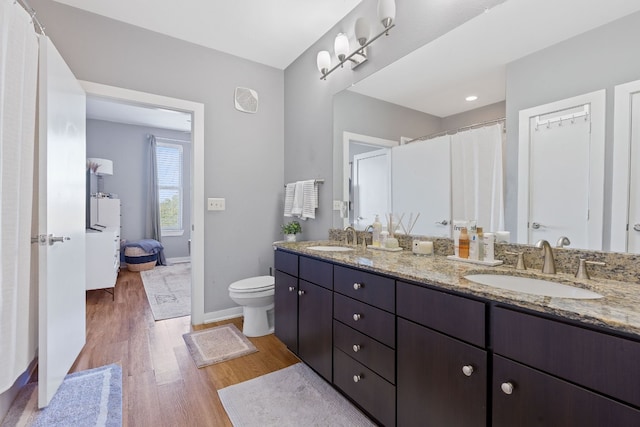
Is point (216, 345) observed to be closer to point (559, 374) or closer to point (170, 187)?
point (559, 374)

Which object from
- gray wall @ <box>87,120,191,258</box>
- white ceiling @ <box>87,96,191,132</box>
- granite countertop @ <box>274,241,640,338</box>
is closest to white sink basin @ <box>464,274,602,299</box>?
granite countertop @ <box>274,241,640,338</box>

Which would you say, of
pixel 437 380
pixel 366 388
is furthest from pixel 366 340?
pixel 437 380

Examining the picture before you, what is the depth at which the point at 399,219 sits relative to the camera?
6.40 feet

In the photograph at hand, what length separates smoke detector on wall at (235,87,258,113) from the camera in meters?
2.84

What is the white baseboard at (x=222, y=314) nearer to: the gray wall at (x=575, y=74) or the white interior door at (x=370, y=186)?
the white interior door at (x=370, y=186)

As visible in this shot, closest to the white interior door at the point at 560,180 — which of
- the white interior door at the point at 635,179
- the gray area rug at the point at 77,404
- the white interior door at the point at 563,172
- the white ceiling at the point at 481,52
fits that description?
the white interior door at the point at 563,172

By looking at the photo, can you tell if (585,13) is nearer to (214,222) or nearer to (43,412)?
(214,222)

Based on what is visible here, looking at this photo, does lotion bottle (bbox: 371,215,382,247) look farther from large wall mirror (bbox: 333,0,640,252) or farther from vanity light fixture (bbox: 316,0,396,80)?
vanity light fixture (bbox: 316,0,396,80)

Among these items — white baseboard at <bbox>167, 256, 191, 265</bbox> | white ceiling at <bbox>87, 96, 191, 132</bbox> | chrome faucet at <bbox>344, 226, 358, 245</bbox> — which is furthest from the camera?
white baseboard at <bbox>167, 256, 191, 265</bbox>

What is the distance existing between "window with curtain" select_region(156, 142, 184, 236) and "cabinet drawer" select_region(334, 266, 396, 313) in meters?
5.00

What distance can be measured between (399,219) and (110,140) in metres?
5.26

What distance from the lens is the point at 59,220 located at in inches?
65.3

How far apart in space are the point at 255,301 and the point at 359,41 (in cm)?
207

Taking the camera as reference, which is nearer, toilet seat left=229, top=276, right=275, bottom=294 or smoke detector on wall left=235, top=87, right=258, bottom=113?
toilet seat left=229, top=276, right=275, bottom=294
